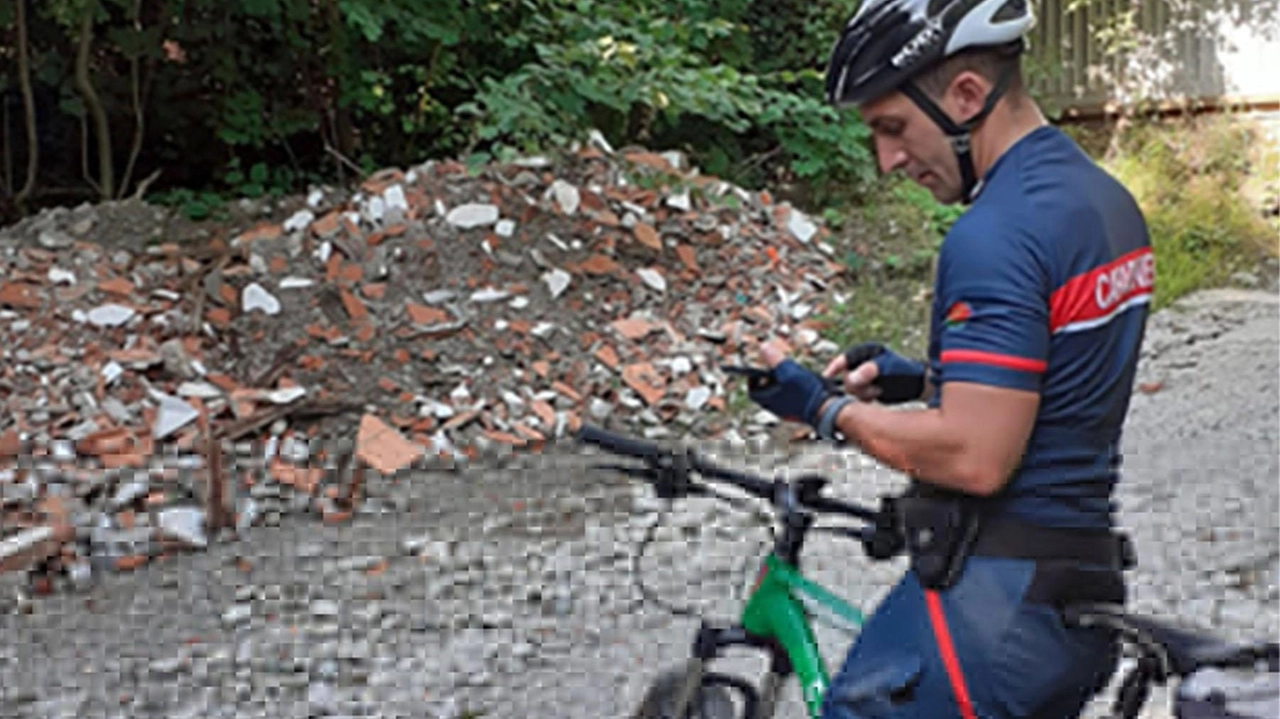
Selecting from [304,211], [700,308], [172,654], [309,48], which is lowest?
[172,654]

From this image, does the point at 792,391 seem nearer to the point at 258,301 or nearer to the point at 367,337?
the point at 367,337

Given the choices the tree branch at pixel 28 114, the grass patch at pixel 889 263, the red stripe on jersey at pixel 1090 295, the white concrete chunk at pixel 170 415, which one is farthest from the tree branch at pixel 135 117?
the red stripe on jersey at pixel 1090 295

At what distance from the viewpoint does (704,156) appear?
9.30 metres

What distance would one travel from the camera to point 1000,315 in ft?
4.46

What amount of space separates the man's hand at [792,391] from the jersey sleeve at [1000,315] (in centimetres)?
25

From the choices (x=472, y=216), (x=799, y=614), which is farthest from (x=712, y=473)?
(x=472, y=216)

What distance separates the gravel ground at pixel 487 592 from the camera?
3.78 metres

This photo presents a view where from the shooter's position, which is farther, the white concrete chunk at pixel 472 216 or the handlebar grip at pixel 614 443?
the white concrete chunk at pixel 472 216

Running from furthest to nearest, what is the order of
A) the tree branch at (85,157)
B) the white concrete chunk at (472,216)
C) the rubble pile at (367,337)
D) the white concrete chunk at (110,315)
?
1. the tree branch at (85,157)
2. the white concrete chunk at (472,216)
3. the white concrete chunk at (110,315)
4. the rubble pile at (367,337)

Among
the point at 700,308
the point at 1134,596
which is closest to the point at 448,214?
the point at 700,308

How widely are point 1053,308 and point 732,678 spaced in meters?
1.29

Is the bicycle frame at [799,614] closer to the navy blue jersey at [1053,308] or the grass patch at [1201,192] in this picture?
the navy blue jersey at [1053,308]

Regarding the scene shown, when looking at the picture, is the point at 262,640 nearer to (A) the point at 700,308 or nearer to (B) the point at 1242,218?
(A) the point at 700,308

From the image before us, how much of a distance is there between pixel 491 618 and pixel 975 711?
9.81 feet
